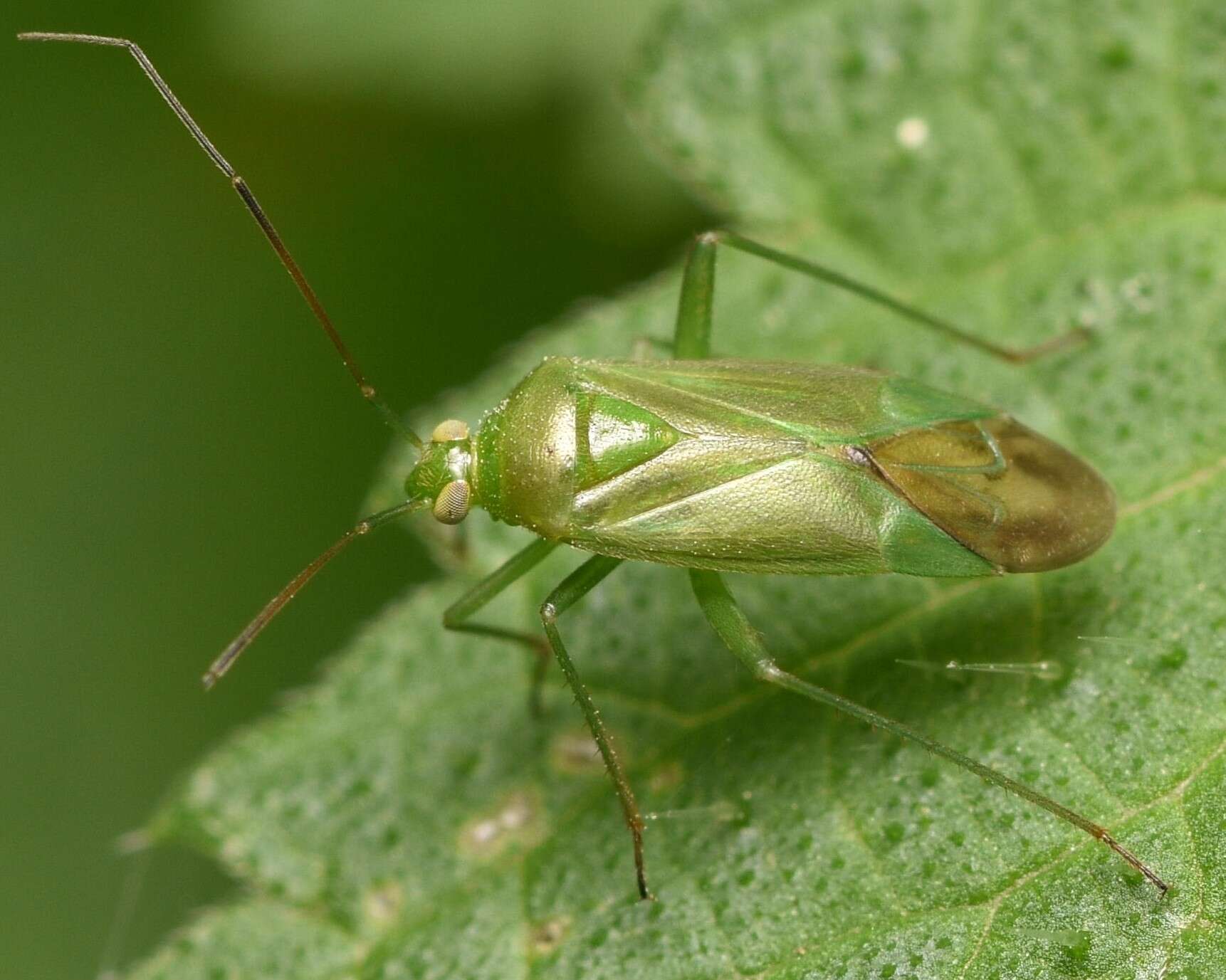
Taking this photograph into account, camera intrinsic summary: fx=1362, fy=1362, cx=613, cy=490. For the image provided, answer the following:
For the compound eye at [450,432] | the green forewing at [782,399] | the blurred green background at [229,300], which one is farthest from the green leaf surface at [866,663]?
the blurred green background at [229,300]

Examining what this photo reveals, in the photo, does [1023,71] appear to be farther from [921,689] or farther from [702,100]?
[921,689]

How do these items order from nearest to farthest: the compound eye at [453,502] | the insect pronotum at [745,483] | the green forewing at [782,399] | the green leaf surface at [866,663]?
the green leaf surface at [866,663]
the insect pronotum at [745,483]
the green forewing at [782,399]
the compound eye at [453,502]

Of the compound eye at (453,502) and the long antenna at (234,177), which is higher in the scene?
the long antenna at (234,177)

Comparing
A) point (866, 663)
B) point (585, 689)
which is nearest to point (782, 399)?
point (866, 663)

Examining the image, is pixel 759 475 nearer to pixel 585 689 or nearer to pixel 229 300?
pixel 585 689

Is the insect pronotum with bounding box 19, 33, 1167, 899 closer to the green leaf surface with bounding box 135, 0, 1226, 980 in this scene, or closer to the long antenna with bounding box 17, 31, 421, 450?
the long antenna with bounding box 17, 31, 421, 450

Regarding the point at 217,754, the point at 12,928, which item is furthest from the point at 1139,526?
the point at 12,928

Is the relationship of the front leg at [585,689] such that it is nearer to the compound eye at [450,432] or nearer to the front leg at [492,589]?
the front leg at [492,589]
